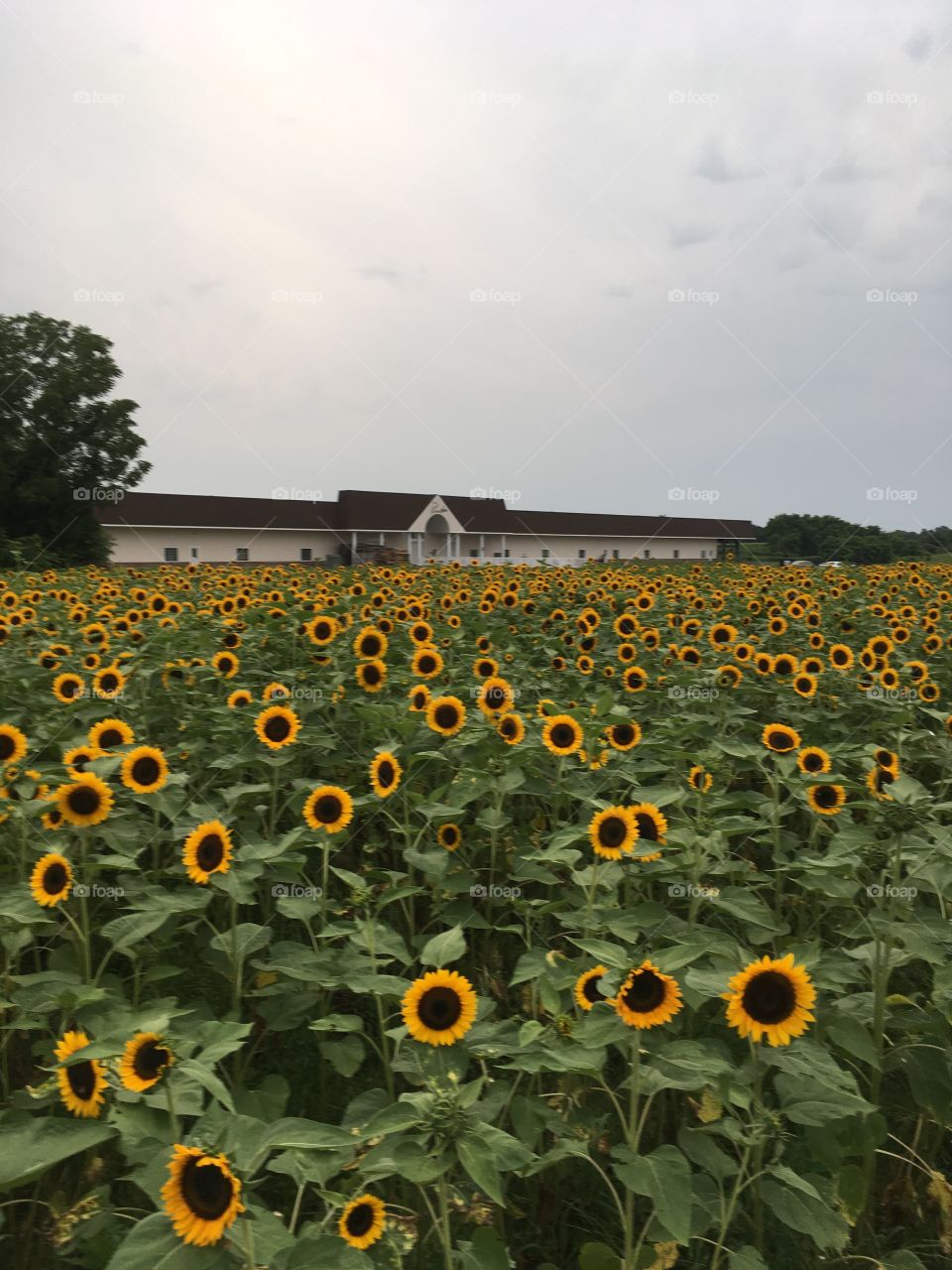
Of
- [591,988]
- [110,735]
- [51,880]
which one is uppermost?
[110,735]

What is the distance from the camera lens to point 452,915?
9.50 feet

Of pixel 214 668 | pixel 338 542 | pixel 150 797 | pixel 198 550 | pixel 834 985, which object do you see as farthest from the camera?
pixel 338 542

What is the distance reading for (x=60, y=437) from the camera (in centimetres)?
3703

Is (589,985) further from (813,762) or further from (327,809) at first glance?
(813,762)

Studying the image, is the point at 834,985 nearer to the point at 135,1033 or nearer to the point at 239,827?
the point at 135,1033

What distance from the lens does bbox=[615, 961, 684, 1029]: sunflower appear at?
1.86m

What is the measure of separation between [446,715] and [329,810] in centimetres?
105

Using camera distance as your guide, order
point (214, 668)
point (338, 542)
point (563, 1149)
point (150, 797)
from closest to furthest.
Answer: point (563, 1149), point (150, 797), point (214, 668), point (338, 542)

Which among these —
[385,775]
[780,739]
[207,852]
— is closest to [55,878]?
[207,852]

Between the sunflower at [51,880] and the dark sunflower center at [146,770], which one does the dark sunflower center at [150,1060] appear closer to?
the sunflower at [51,880]

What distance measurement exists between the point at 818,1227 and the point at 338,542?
167 feet

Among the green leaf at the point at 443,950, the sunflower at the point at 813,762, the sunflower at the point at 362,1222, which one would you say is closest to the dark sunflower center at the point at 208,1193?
the sunflower at the point at 362,1222

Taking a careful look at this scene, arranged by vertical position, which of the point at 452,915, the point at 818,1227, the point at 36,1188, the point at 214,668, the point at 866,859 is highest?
the point at 214,668

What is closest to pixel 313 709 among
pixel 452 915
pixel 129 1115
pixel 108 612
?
pixel 452 915
